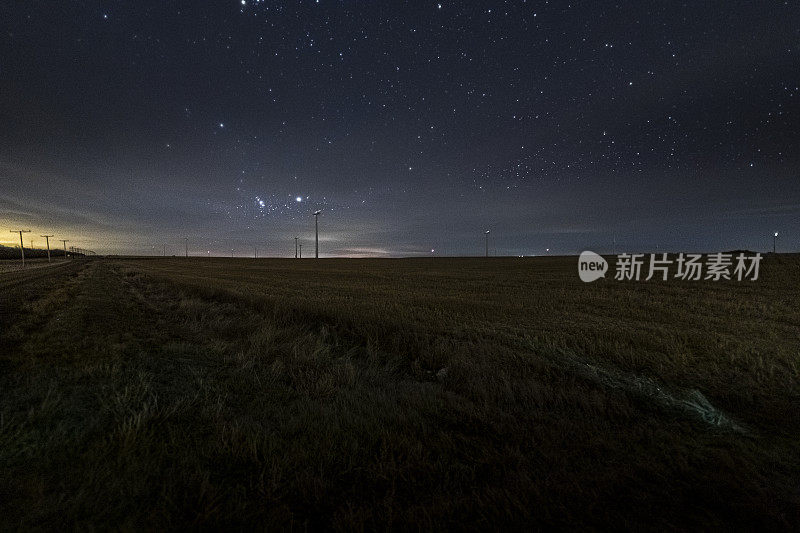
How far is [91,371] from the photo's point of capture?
5031 millimetres

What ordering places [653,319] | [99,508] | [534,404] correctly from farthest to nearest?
[653,319] → [534,404] → [99,508]

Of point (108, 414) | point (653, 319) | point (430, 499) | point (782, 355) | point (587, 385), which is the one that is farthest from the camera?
point (653, 319)

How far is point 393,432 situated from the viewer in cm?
384

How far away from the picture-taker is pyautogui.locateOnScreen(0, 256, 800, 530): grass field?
2621 millimetres

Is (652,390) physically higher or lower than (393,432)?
lower

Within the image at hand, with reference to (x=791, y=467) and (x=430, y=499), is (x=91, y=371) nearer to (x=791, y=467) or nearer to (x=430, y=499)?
(x=430, y=499)

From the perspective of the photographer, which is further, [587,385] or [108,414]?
[587,385]

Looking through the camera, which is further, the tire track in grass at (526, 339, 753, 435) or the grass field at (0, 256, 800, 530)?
the tire track in grass at (526, 339, 753, 435)

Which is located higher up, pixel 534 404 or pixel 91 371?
pixel 91 371

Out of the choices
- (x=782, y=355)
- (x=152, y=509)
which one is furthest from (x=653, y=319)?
(x=152, y=509)

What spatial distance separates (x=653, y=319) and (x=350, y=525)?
1343 cm

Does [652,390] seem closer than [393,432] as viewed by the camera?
No

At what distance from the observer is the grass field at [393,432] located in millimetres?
2621

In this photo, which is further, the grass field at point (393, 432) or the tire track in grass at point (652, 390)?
the tire track in grass at point (652, 390)
